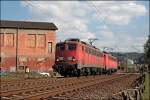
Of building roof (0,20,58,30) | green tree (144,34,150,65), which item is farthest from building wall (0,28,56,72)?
green tree (144,34,150,65)

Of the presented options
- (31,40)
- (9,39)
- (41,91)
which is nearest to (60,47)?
(41,91)

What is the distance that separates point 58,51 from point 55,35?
1601 inches

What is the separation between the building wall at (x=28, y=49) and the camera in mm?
72250

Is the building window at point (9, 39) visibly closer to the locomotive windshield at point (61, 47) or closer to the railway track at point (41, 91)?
the locomotive windshield at point (61, 47)

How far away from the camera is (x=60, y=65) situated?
35469mm

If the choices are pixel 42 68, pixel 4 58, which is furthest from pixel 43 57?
pixel 4 58

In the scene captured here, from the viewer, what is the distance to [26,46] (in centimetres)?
7419

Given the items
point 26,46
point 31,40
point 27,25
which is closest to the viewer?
point 26,46

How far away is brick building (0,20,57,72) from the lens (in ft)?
237

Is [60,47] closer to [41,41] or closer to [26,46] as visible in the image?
[26,46]

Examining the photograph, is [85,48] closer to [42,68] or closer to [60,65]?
[60,65]

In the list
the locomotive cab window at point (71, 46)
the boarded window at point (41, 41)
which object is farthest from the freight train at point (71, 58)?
the boarded window at point (41, 41)

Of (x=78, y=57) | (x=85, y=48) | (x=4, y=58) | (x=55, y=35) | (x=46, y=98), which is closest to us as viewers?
(x=46, y=98)

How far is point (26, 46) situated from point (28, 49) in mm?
667
